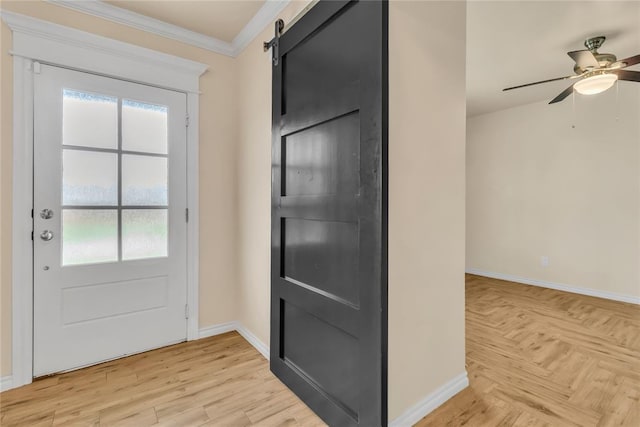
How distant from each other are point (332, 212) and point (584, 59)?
2611mm

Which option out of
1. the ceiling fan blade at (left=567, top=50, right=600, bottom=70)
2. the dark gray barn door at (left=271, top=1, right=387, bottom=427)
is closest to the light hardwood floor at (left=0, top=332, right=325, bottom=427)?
the dark gray barn door at (left=271, top=1, right=387, bottom=427)

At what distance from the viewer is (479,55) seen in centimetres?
294

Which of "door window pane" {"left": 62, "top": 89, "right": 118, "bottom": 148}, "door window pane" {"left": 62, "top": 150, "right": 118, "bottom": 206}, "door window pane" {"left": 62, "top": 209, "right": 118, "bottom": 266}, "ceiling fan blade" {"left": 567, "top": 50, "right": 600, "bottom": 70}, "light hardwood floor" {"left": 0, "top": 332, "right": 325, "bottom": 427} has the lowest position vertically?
"light hardwood floor" {"left": 0, "top": 332, "right": 325, "bottom": 427}

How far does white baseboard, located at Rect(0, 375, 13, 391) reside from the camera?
1.83 meters

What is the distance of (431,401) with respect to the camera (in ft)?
5.32

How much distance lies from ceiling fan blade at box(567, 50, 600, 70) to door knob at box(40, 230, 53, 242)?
4.02m

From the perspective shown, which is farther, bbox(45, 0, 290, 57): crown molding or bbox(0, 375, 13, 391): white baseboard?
bbox(45, 0, 290, 57): crown molding

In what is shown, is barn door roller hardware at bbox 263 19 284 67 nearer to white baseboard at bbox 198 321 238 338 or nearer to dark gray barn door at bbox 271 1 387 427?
dark gray barn door at bbox 271 1 387 427

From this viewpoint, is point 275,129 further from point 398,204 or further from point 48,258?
point 48,258

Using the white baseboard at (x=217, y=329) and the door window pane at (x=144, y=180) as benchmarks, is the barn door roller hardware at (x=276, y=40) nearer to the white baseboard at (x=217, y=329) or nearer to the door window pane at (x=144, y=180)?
the door window pane at (x=144, y=180)

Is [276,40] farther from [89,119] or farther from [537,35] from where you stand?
[537,35]

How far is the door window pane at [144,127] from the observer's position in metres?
2.23

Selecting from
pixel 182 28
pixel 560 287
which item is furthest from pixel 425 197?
pixel 560 287

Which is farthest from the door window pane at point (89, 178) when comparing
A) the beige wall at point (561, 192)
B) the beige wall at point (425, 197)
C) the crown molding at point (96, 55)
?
the beige wall at point (561, 192)
